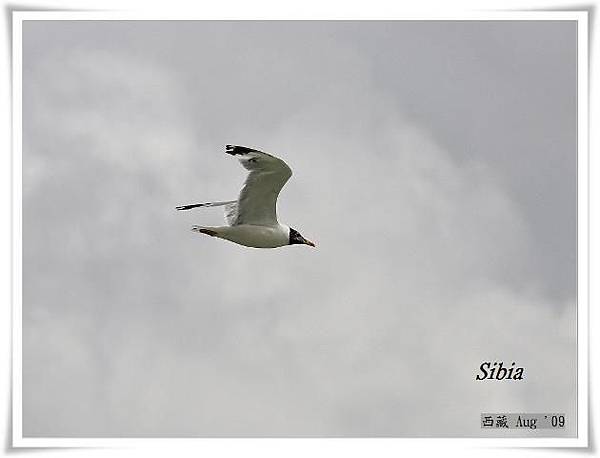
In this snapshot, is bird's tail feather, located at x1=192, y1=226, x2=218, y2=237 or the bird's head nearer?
bird's tail feather, located at x1=192, y1=226, x2=218, y2=237

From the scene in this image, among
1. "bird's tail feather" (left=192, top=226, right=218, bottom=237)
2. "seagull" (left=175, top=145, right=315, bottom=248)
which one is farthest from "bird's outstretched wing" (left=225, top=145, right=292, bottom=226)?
"bird's tail feather" (left=192, top=226, right=218, bottom=237)

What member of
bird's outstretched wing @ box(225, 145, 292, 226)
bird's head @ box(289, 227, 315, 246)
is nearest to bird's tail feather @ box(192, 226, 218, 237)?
bird's outstretched wing @ box(225, 145, 292, 226)

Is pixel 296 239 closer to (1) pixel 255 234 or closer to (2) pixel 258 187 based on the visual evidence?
(1) pixel 255 234

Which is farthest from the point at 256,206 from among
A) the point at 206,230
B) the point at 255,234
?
the point at 206,230

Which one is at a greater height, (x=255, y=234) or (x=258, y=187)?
(x=258, y=187)

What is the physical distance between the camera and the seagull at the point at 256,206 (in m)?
9.57

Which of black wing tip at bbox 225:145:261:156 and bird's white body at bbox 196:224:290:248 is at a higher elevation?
black wing tip at bbox 225:145:261:156

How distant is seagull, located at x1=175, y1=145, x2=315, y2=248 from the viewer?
9570 millimetres

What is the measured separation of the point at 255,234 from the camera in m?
10.3

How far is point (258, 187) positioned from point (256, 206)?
32 centimetres

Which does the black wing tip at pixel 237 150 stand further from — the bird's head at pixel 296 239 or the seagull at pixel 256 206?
the bird's head at pixel 296 239

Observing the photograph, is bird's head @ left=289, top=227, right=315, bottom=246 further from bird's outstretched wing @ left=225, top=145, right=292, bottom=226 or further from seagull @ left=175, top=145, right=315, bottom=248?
bird's outstretched wing @ left=225, top=145, right=292, bottom=226
